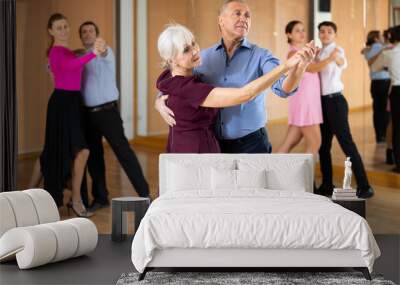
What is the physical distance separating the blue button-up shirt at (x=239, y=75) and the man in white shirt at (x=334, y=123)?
2.86 meters

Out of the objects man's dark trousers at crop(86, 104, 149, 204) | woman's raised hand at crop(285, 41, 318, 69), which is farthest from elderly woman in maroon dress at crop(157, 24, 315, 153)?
man's dark trousers at crop(86, 104, 149, 204)

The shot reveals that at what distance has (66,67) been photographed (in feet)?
26.2

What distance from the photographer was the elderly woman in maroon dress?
5578mm

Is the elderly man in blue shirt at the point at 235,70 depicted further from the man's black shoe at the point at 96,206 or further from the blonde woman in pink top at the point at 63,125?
the man's black shoe at the point at 96,206

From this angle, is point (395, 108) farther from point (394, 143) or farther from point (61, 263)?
point (61, 263)

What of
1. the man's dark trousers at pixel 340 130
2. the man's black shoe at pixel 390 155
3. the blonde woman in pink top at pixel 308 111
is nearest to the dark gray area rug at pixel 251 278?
the man's dark trousers at pixel 340 130

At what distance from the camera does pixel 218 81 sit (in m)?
5.93

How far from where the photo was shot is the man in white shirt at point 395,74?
353 inches

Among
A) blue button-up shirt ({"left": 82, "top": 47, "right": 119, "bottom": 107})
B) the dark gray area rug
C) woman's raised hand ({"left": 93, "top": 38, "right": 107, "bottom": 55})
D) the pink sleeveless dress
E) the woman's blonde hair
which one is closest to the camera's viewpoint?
the dark gray area rug

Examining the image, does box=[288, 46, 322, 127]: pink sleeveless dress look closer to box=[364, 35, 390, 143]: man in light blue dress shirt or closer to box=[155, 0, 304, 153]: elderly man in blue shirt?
box=[364, 35, 390, 143]: man in light blue dress shirt

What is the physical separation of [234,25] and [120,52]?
5845 mm

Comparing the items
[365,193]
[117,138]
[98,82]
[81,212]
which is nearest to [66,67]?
[98,82]

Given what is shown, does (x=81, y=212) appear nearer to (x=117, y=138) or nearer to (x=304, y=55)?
(x=117, y=138)

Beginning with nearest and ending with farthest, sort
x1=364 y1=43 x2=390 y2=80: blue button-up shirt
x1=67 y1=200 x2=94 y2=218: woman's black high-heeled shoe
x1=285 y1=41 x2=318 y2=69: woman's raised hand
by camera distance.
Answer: x1=285 y1=41 x2=318 y2=69: woman's raised hand < x1=67 y1=200 x2=94 y2=218: woman's black high-heeled shoe < x1=364 y1=43 x2=390 y2=80: blue button-up shirt
